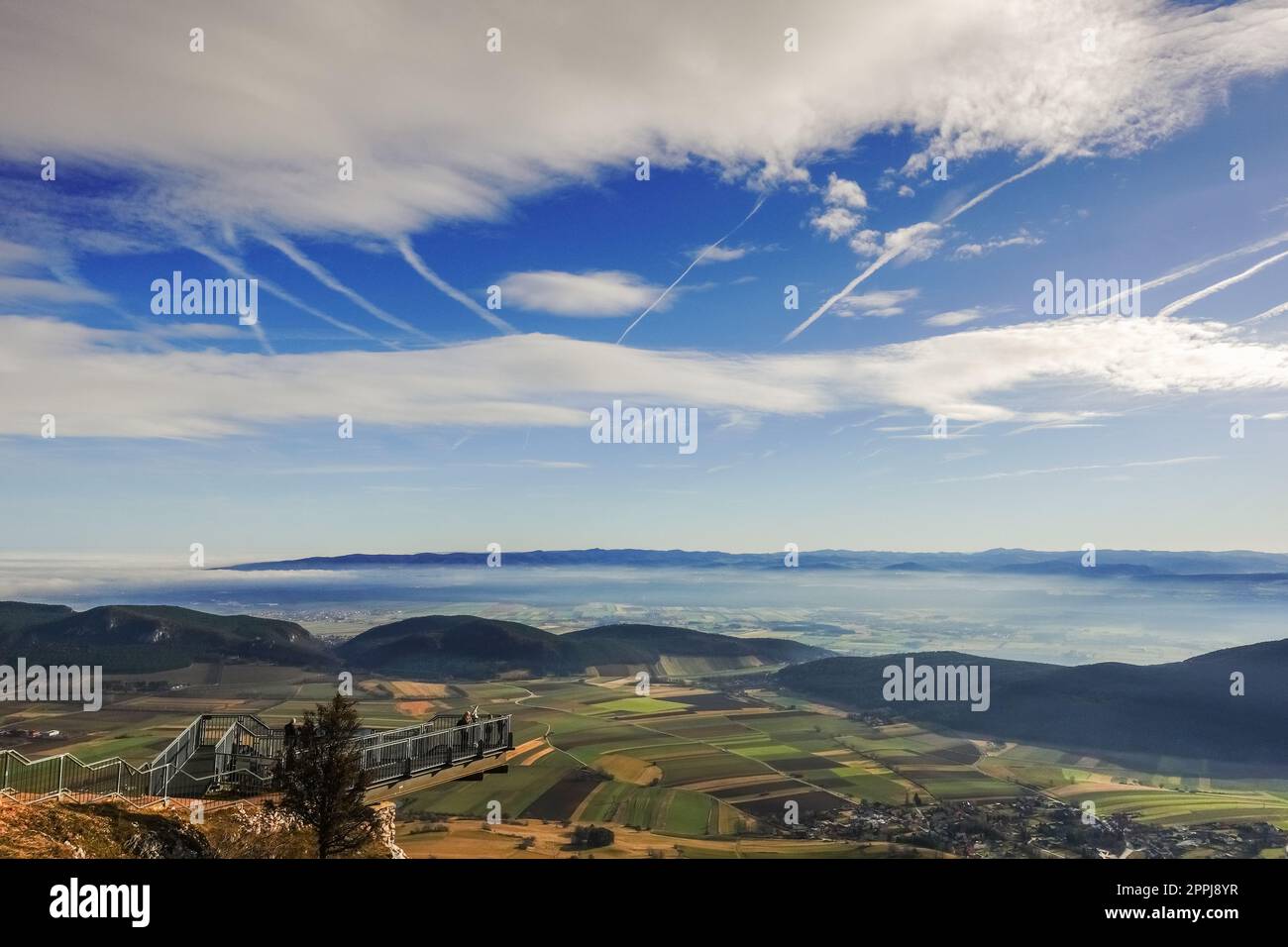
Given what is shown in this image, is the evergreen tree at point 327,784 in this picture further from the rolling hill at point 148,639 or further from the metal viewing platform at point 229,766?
the rolling hill at point 148,639

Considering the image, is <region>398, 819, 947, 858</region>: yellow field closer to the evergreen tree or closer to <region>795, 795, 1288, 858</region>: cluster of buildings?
<region>795, 795, 1288, 858</region>: cluster of buildings

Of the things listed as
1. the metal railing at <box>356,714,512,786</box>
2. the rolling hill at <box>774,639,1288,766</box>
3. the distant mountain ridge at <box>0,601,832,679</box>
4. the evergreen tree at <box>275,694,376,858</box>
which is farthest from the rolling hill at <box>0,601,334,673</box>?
the evergreen tree at <box>275,694,376,858</box>

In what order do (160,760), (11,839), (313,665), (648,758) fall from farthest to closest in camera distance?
(313,665)
(648,758)
(160,760)
(11,839)

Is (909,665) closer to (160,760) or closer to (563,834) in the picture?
(563,834)

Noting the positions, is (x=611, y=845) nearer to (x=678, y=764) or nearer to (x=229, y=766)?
(x=678, y=764)

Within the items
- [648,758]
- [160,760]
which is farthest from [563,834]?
[160,760]

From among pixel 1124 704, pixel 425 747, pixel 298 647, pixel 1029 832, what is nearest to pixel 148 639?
pixel 298 647
